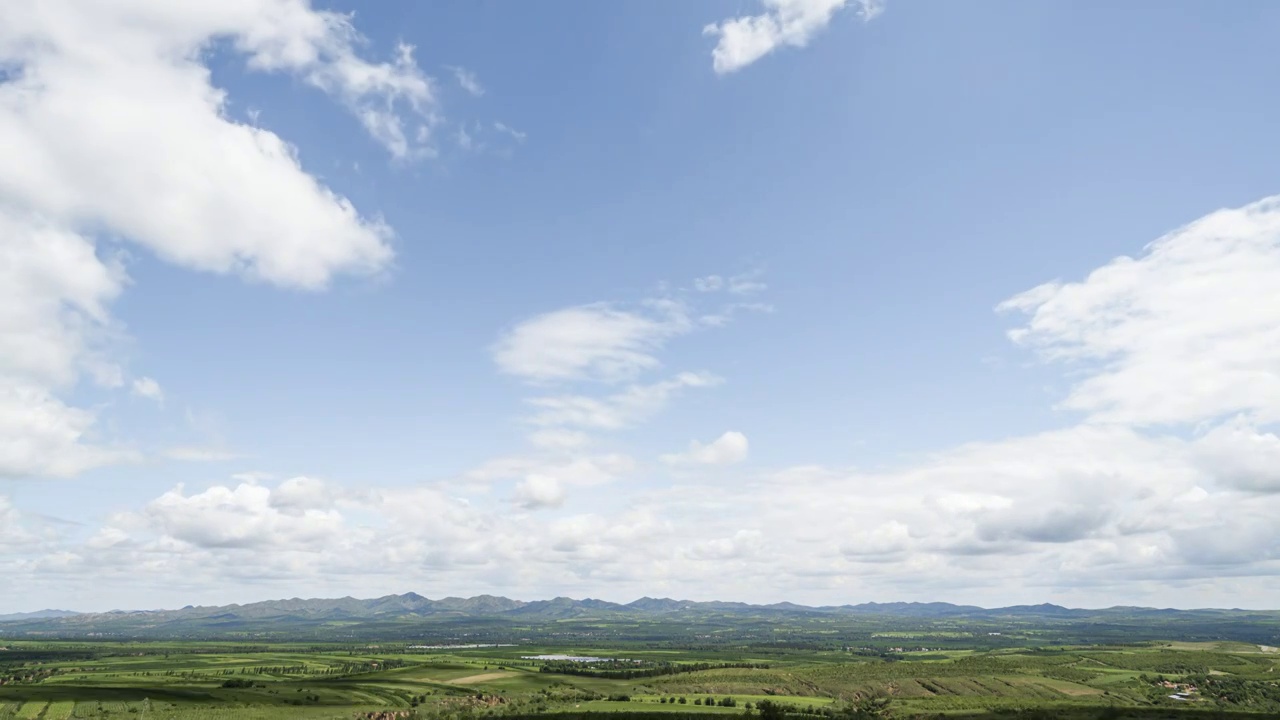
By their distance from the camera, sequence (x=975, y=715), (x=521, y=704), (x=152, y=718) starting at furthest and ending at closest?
(x=521, y=704)
(x=975, y=715)
(x=152, y=718)

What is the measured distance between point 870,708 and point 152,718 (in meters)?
174

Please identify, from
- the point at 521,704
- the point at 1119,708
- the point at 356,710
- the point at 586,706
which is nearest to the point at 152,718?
the point at 356,710

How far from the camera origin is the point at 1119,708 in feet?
634

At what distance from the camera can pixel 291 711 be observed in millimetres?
186875

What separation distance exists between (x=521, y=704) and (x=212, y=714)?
243 ft

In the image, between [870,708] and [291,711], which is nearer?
[291,711]

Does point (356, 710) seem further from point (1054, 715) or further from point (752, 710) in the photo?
point (1054, 715)

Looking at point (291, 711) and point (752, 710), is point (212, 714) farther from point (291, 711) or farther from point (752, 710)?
point (752, 710)

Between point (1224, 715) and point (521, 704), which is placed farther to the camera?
point (521, 704)

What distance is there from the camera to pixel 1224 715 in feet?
580

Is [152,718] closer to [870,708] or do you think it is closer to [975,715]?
[870,708]

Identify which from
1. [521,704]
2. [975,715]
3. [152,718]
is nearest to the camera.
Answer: [152,718]

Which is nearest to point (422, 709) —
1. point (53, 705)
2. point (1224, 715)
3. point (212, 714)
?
point (212, 714)

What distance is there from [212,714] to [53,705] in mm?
49081
